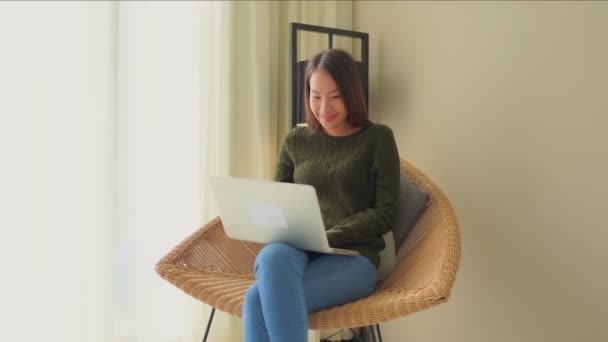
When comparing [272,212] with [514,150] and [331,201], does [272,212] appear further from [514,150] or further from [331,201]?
[514,150]

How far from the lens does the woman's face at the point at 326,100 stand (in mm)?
1727

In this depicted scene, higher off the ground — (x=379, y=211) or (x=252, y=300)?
(x=379, y=211)

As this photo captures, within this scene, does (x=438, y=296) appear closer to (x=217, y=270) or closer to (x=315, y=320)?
(x=315, y=320)

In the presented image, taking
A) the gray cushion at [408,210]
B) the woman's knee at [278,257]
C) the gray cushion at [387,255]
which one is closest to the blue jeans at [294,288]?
the woman's knee at [278,257]

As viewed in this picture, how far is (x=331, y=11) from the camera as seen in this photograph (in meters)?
2.49

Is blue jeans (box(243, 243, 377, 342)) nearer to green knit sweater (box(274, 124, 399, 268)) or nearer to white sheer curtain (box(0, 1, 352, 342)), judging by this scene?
green knit sweater (box(274, 124, 399, 268))

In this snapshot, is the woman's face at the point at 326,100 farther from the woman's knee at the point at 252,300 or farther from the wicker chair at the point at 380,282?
the woman's knee at the point at 252,300

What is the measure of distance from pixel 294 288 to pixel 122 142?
1.10 metres

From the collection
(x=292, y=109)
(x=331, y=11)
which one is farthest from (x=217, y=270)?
(x=331, y=11)

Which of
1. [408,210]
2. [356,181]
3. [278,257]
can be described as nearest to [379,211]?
[356,181]

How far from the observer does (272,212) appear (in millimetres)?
1445

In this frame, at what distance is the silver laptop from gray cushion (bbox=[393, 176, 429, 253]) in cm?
34

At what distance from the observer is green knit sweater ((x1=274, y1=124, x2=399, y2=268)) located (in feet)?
5.20

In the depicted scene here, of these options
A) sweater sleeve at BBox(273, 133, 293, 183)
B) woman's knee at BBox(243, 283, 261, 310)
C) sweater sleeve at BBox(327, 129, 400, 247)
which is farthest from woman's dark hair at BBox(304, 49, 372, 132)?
woman's knee at BBox(243, 283, 261, 310)
